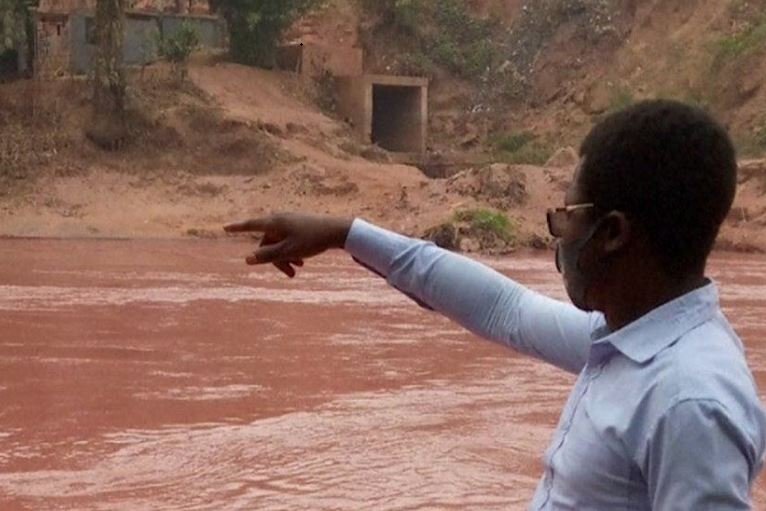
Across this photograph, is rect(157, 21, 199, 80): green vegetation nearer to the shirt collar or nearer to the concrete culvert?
the concrete culvert

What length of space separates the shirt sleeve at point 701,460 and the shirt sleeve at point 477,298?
57 centimetres

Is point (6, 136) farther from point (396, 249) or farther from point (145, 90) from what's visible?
point (396, 249)

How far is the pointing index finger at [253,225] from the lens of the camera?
2375 millimetres

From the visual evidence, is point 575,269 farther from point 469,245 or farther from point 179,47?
point 179,47

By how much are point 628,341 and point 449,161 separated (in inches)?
1158

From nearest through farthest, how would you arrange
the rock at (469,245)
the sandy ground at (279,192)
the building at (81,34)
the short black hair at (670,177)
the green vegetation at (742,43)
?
the short black hair at (670,177)
the rock at (469,245)
the sandy ground at (279,192)
the building at (81,34)
the green vegetation at (742,43)

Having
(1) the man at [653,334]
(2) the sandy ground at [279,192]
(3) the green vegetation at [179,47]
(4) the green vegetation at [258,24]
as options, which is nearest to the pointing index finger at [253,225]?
(1) the man at [653,334]

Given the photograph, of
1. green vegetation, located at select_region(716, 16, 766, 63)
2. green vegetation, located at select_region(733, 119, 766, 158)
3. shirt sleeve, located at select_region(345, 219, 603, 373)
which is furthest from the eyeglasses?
green vegetation, located at select_region(716, 16, 766, 63)

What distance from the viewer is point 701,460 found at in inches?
65.7

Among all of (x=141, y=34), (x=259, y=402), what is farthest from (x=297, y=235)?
(x=141, y=34)

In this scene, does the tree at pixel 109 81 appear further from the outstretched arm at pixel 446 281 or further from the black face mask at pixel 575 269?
the black face mask at pixel 575 269

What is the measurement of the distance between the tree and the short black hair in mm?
24893

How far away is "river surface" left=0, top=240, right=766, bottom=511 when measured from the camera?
19.7ft

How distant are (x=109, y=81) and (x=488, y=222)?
924 cm
